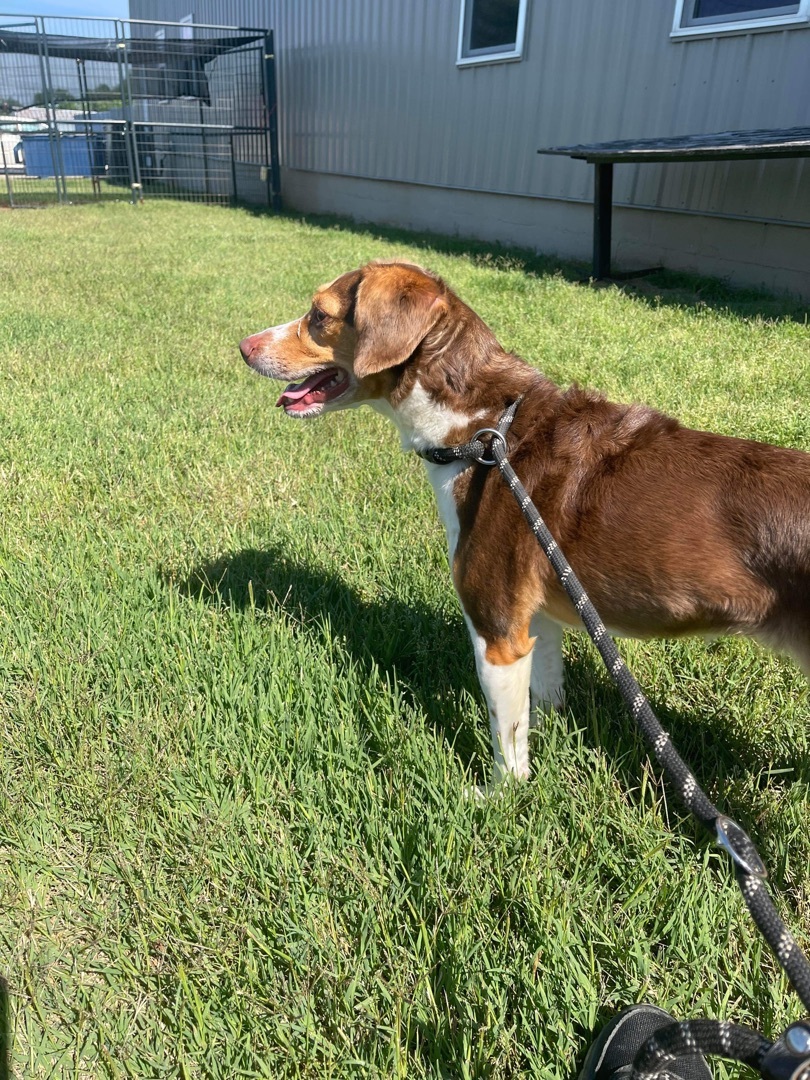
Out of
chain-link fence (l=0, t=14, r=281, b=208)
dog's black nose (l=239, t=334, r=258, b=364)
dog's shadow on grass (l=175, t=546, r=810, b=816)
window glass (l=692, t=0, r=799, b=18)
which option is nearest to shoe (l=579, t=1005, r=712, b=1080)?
dog's shadow on grass (l=175, t=546, r=810, b=816)

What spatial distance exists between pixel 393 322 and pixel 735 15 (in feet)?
27.2

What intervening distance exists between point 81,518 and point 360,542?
1.38m

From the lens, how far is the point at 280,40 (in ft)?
59.3

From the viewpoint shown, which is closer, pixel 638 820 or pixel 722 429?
pixel 638 820

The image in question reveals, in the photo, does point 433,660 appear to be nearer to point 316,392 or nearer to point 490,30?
point 316,392

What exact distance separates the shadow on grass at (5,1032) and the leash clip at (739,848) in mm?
1579

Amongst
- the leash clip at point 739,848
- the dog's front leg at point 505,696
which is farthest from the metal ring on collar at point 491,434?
the leash clip at point 739,848

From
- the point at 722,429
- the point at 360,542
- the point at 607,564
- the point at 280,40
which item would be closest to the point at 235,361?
the point at 360,542

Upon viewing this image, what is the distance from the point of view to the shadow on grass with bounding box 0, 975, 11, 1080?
164 cm

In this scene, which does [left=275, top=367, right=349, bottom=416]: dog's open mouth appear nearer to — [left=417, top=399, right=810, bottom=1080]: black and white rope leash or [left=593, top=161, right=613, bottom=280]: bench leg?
[left=417, top=399, right=810, bottom=1080]: black and white rope leash

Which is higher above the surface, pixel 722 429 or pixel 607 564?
pixel 607 564

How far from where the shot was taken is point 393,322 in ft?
7.33

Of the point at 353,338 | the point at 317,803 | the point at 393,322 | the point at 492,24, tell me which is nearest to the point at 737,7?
the point at 492,24

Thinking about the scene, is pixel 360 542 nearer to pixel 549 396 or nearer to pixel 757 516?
pixel 549 396
